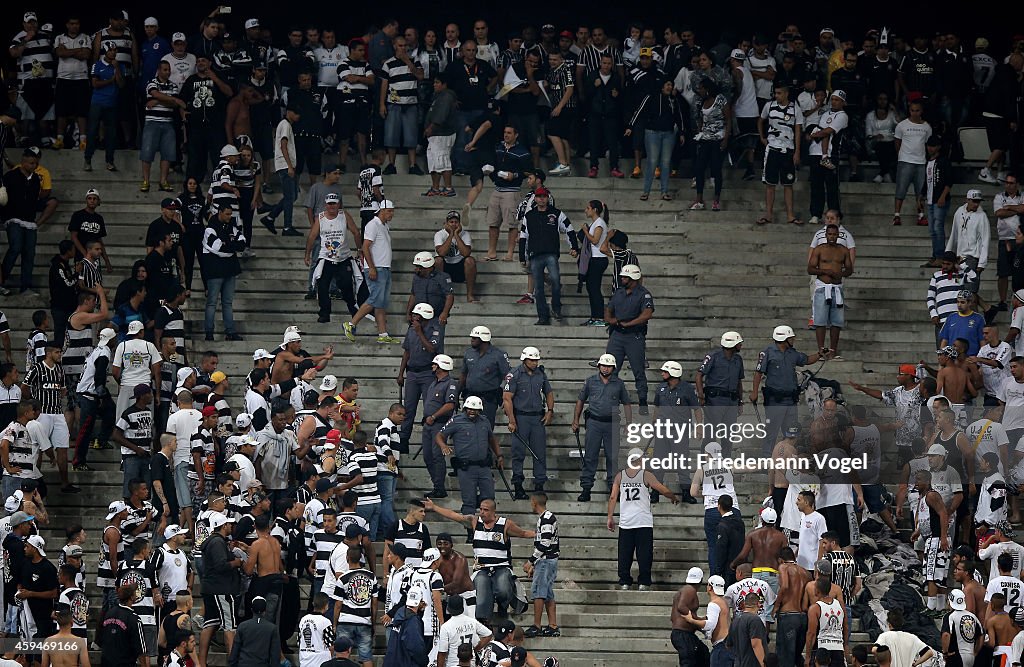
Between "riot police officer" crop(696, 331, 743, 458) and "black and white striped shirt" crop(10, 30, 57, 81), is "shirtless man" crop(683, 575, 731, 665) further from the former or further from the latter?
"black and white striped shirt" crop(10, 30, 57, 81)

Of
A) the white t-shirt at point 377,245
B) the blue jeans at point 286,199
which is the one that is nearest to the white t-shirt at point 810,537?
the white t-shirt at point 377,245

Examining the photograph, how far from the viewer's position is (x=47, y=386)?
68.9ft

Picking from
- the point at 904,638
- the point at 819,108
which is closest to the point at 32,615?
the point at 904,638

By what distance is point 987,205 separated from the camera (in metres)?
25.8

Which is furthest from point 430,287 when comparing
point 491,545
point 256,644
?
point 256,644

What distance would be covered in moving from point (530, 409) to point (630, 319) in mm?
1943

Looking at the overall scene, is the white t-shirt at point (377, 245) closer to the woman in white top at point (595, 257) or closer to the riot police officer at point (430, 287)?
the riot police officer at point (430, 287)

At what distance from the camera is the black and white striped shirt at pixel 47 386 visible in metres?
21.0

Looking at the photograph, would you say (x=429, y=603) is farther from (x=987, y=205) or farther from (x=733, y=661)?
(x=987, y=205)

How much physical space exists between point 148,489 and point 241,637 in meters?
2.88

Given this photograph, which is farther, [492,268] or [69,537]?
[492,268]

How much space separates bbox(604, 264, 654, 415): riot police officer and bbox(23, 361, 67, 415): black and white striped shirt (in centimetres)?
659

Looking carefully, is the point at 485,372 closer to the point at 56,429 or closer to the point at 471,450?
the point at 471,450

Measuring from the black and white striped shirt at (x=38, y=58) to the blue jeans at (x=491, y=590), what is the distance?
11.7 metres
